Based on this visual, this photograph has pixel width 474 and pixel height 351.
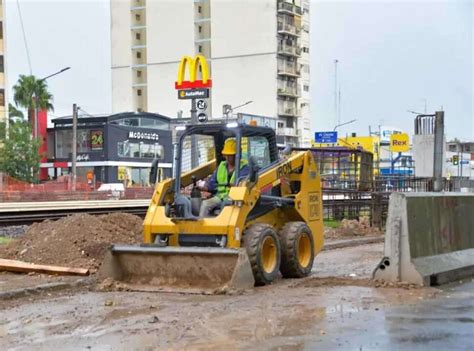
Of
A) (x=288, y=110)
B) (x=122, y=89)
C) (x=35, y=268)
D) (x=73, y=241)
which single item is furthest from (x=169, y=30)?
(x=35, y=268)

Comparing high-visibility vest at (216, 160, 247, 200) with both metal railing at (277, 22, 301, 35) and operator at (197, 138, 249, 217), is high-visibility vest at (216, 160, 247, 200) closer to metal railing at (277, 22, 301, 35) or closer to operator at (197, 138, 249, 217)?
operator at (197, 138, 249, 217)

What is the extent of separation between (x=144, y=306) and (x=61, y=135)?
66.6 meters

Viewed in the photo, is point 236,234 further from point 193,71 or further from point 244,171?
point 193,71

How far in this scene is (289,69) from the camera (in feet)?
319

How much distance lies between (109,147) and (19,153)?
425 inches

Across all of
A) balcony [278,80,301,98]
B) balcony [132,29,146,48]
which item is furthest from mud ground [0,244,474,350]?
balcony [132,29,146,48]

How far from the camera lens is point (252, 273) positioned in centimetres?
Result: 1046

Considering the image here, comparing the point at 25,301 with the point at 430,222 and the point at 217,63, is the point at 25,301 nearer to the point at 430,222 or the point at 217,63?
the point at 430,222

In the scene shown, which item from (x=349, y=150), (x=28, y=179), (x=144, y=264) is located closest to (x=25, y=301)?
(x=144, y=264)

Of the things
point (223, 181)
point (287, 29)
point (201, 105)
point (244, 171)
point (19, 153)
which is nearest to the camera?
Answer: point (244, 171)

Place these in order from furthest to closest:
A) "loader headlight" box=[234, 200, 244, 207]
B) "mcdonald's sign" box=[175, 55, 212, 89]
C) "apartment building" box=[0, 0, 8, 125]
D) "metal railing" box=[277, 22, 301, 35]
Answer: "metal railing" box=[277, 22, 301, 35]
"apartment building" box=[0, 0, 8, 125]
"mcdonald's sign" box=[175, 55, 212, 89]
"loader headlight" box=[234, 200, 244, 207]

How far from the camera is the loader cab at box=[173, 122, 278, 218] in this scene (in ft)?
37.0

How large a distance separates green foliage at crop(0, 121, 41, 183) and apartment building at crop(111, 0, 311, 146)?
31610 millimetres

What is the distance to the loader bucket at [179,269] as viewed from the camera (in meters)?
10.2
